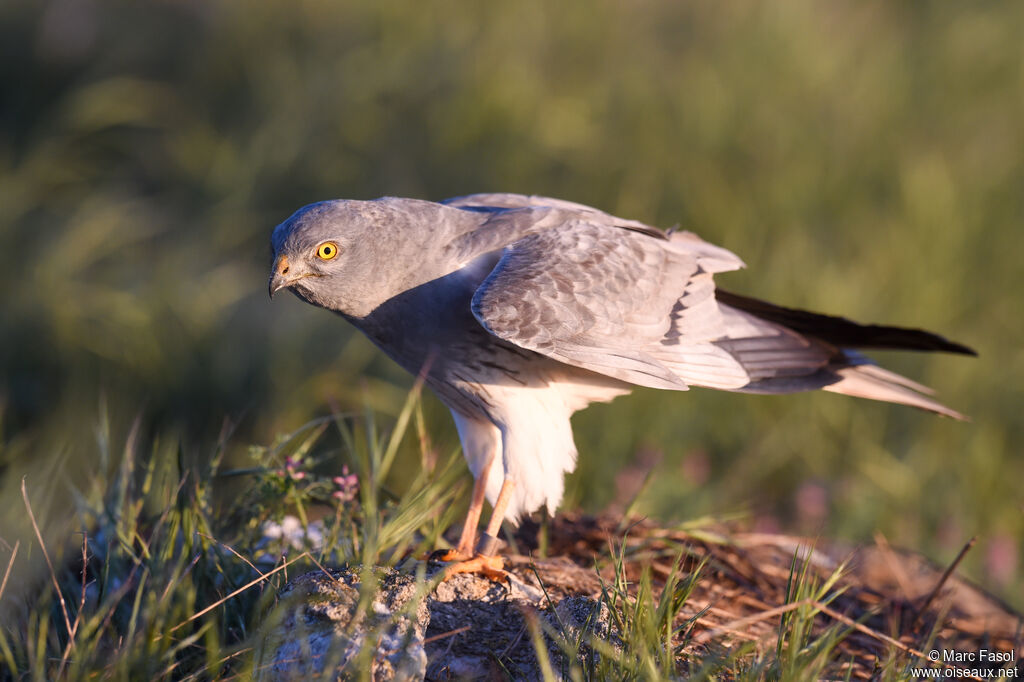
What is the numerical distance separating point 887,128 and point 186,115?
17.8ft

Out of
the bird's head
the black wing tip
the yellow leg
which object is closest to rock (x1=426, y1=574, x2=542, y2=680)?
the yellow leg

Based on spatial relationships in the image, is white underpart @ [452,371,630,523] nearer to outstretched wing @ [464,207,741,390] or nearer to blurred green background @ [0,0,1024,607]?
outstretched wing @ [464,207,741,390]

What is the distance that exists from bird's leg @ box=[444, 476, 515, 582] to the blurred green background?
1.40m

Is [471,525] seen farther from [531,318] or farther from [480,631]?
[531,318]

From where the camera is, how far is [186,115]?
24.7 ft

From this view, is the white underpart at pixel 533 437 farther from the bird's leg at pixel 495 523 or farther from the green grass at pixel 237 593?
the green grass at pixel 237 593

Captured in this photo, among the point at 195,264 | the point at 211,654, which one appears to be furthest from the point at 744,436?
the point at 211,654

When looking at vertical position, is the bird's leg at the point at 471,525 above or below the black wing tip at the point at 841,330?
below

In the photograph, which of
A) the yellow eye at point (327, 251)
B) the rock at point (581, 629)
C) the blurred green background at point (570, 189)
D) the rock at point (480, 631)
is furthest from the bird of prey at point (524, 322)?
the blurred green background at point (570, 189)

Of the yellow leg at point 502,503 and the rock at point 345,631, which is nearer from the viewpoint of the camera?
the rock at point 345,631

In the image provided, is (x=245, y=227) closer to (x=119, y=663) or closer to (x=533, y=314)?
(x=533, y=314)

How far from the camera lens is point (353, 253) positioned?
9.48 ft

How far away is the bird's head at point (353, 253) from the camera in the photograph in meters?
2.83

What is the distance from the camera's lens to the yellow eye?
285cm
